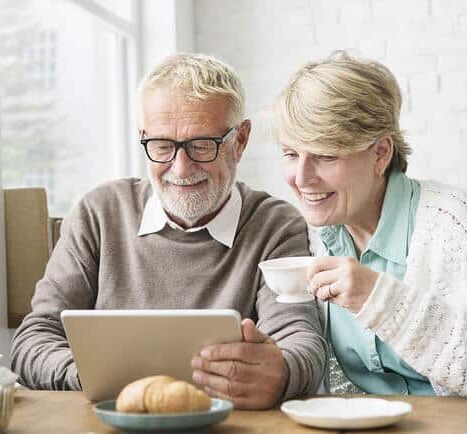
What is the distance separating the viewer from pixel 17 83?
3004 millimetres

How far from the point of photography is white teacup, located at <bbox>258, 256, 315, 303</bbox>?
1771 mm

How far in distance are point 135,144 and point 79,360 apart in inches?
84.6

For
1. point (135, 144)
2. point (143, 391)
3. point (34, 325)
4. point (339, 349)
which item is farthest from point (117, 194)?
point (135, 144)

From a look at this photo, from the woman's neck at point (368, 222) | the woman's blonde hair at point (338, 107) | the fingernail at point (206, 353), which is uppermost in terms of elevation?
the woman's blonde hair at point (338, 107)

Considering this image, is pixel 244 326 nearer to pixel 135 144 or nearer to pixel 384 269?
pixel 384 269

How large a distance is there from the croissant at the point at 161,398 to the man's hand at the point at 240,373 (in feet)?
0.80

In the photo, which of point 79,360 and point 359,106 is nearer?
point 79,360

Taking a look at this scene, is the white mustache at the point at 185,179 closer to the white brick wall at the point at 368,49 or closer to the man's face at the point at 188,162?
the man's face at the point at 188,162

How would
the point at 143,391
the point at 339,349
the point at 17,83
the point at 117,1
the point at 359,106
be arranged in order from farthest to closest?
the point at 117,1 → the point at 17,83 → the point at 339,349 → the point at 359,106 → the point at 143,391

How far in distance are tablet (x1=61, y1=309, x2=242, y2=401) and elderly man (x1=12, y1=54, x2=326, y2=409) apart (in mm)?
464

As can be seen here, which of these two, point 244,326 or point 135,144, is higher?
point 135,144

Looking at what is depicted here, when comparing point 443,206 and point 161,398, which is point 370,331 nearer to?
point 443,206

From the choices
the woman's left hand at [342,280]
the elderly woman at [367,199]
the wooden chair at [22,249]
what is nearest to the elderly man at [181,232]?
the elderly woman at [367,199]

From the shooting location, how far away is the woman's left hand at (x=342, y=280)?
1.76 meters
